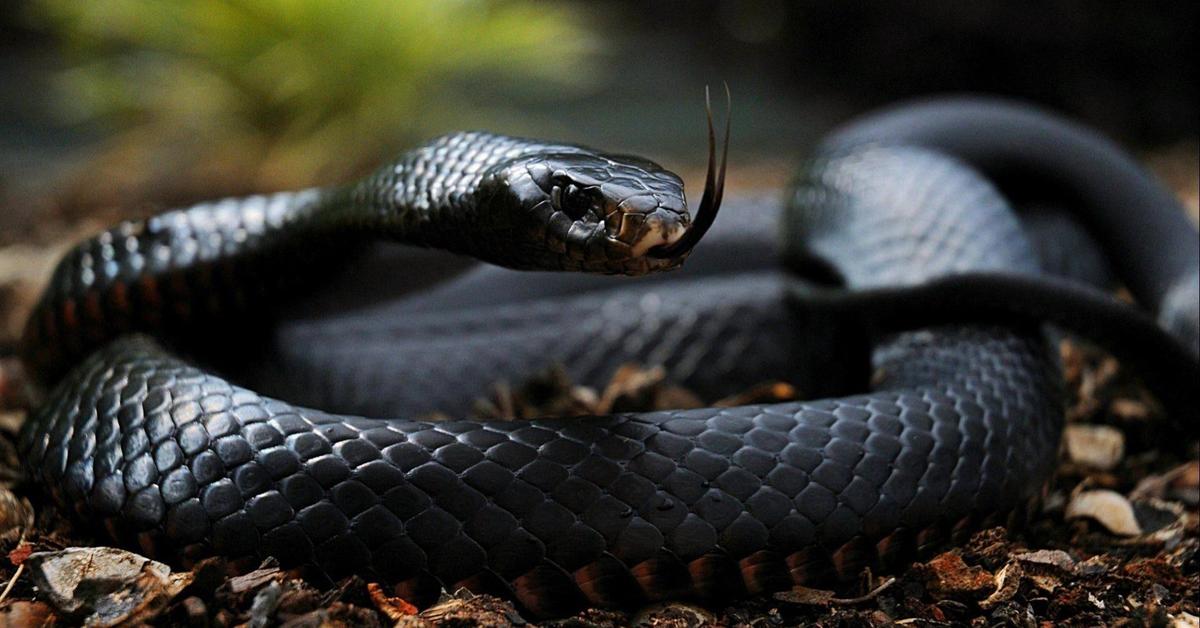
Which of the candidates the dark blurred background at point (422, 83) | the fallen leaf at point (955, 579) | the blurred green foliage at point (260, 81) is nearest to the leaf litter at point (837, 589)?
the fallen leaf at point (955, 579)

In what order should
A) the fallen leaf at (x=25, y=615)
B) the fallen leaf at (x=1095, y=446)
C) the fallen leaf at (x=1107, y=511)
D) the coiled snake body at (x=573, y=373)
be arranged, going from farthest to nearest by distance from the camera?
1. the fallen leaf at (x=1095, y=446)
2. the fallen leaf at (x=1107, y=511)
3. the coiled snake body at (x=573, y=373)
4. the fallen leaf at (x=25, y=615)

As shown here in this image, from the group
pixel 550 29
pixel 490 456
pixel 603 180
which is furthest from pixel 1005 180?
pixel 550 29

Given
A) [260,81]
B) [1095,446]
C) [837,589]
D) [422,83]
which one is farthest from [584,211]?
[422,83]

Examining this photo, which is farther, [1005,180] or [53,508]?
[1005,180]

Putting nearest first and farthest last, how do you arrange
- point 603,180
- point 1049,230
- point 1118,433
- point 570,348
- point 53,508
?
point 603,180, point 53,508, point 1118,433, point 570,348, point 1049,230

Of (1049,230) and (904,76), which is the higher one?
(904,76)

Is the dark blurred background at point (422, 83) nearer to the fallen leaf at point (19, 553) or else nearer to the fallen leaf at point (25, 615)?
the fallen leaf at point (19, 553)

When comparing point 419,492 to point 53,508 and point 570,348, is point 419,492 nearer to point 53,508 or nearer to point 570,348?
point 53,508
